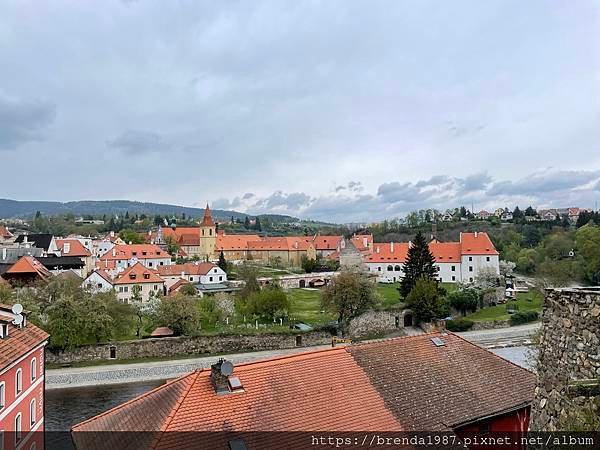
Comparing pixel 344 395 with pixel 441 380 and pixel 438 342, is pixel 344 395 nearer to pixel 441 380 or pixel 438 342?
pixel 441 380

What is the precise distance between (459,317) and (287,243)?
4824 cm

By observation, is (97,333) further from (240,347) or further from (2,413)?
(2,413)

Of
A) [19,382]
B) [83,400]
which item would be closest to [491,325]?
[83,400]

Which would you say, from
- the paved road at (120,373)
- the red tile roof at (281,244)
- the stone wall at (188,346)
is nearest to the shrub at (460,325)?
the stone wall at (188,346)

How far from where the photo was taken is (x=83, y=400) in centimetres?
2538

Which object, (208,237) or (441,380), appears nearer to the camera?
(441,380)

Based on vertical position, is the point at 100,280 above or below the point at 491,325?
above

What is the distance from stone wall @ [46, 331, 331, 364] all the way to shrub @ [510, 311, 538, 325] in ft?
55.9

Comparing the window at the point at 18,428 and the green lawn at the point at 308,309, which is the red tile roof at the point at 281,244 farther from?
the window at the point at 18,428

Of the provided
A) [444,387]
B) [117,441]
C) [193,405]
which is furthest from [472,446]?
[117,441]

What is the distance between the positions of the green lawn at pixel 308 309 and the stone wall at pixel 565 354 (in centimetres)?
3543

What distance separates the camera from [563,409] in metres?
4.95

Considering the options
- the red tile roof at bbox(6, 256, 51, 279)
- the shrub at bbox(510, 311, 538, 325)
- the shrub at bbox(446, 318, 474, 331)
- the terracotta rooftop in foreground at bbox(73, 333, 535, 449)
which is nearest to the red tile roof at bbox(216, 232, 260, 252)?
the red tile roof at bbox(6, 256, 51, 279)

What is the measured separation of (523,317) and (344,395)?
125 feet
